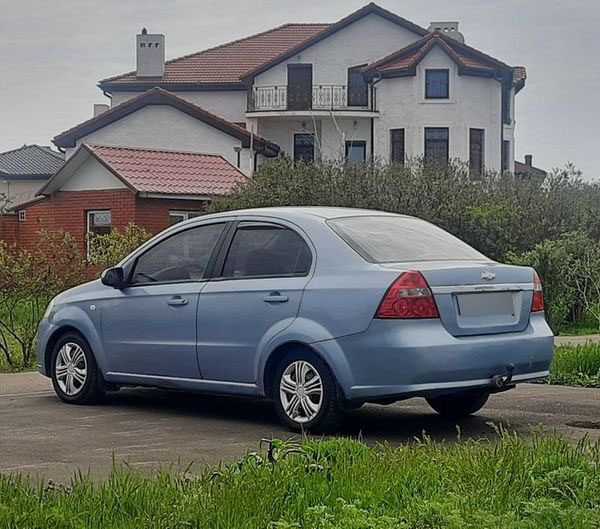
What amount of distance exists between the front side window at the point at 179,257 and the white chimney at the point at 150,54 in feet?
164

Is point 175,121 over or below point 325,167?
over

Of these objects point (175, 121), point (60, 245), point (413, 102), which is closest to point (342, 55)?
point (413, 102)

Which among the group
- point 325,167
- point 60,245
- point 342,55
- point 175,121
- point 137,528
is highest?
point 342,55

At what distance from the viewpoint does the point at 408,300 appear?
848 centimetres

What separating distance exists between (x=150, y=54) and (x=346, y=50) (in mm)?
9998

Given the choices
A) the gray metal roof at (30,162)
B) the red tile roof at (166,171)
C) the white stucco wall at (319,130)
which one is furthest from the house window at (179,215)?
the gray metal roof at (30,162)

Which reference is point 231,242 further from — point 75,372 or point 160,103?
point 160,103

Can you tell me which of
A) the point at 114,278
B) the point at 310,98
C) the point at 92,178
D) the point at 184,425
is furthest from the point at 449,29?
the point at 184,425

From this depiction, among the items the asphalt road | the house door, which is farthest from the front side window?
the house door

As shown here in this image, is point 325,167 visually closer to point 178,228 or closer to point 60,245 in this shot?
point 60,245

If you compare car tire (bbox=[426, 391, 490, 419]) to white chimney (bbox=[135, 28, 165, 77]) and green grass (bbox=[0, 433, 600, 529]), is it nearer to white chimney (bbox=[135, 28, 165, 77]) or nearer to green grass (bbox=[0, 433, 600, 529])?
green grass (bbox=[0, 433, 600, 529])

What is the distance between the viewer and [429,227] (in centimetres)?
1012

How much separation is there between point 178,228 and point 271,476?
16.2 ft

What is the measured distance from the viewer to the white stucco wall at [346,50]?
5606 centimetres
